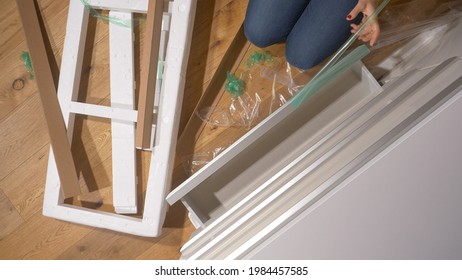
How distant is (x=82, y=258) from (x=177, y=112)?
1.58ft

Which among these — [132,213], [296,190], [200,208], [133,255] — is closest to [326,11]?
[296,190]

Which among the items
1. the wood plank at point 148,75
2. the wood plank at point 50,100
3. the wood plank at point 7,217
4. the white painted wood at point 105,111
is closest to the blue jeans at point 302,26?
the wood plank at point 148,75

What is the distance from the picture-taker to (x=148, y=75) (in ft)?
3.11

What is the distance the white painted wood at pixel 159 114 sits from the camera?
95cm

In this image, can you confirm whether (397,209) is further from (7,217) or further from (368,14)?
(7,217)

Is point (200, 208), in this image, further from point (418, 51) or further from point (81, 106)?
point (418, 51)

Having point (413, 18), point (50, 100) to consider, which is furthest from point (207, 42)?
point (413, 18)

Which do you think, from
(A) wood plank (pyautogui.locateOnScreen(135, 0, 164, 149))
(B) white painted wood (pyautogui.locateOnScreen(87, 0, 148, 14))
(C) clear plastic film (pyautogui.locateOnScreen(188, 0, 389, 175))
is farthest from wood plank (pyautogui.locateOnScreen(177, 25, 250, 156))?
(B) white painted wood (pyautogui.locateOnScreen(87, 0, 148, 14))

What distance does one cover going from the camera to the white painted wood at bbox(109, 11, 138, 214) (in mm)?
1009

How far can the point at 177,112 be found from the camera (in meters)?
0.97

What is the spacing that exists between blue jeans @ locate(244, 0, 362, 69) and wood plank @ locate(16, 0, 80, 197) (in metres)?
0.49

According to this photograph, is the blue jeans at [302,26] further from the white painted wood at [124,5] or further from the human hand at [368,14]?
the white painted wood at [124,5]

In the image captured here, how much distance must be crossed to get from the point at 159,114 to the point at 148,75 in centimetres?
9

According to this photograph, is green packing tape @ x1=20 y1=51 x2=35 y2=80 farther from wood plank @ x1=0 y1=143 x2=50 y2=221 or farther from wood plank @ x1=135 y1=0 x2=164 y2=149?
wood plank @ x1=135 y1=0 x2=164 y2=149
